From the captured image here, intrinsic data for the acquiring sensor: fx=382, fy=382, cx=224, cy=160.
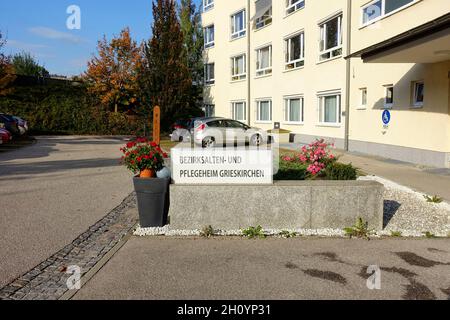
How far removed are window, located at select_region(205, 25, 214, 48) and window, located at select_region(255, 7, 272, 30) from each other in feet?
22.7

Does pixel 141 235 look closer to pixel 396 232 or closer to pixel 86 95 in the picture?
pixel 396 232

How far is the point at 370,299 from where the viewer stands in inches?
147

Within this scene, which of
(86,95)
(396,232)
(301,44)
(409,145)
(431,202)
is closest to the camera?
(396,232)

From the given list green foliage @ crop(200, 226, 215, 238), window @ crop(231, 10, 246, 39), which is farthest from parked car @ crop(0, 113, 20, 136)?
green foliage @ crop(200, 226, 215, 238)

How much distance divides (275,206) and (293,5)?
18877mm

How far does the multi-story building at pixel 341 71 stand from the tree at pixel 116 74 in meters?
7.35

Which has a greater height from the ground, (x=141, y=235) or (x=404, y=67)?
(x=404, y=67)

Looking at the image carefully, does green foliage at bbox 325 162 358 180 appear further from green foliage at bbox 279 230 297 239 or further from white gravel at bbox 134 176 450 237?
green foliage at bbox 279 230 297 239

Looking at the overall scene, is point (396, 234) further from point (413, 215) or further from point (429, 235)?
point (413, 215)

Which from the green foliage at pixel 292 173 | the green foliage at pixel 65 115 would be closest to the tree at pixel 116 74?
the green foliage at pixel 65 115

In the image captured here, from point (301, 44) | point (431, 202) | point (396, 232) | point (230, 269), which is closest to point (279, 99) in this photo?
point (301, 44)

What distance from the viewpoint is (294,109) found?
73.5ft

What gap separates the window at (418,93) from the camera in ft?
42.2
